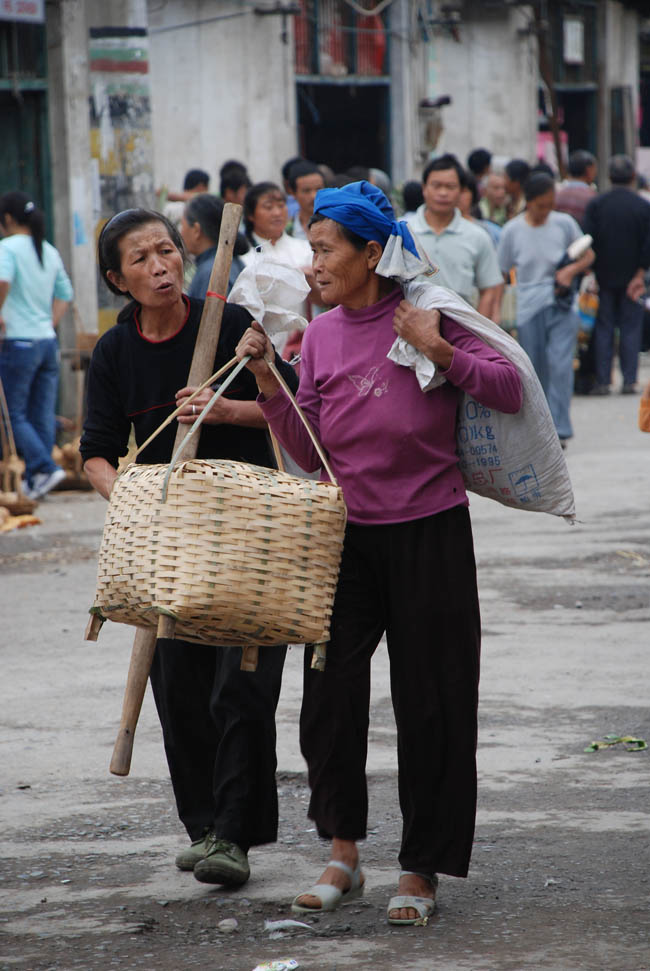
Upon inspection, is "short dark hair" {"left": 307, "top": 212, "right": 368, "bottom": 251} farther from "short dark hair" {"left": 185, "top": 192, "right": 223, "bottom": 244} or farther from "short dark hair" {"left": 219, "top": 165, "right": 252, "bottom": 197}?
"short dark hair" {"left": 219, "top": 165, "right": 252, "bottom": 197}

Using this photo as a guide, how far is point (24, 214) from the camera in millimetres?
11031

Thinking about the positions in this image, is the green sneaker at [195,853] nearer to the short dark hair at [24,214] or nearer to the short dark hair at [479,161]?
the short dark hair at [24,214]

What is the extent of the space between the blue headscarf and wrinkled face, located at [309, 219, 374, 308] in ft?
0.11

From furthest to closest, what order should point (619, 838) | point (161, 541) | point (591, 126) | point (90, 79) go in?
point (591, 126), point (90, 79), point (619, 838), point (161, 541)

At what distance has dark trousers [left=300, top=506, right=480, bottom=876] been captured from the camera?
13.3 ft

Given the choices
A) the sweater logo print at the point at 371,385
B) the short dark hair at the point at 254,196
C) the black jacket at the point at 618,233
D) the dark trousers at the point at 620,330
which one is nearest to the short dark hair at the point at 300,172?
the short dark hair at the point at 254,196

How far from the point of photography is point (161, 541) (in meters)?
3.73

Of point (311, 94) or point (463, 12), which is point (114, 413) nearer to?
point (311, 94)

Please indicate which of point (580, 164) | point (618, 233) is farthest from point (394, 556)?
point (580, 164)

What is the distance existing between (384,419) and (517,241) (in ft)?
29.9

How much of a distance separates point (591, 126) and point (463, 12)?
4.53 m

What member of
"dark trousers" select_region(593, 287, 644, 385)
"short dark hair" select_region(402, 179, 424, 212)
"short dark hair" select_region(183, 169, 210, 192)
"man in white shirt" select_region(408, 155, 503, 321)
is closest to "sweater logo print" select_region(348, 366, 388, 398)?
"man in white shirt" select_region(408, 155, 503, 321)

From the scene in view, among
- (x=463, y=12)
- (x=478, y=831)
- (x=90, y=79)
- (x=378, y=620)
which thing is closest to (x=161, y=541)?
(x=378, y=620)

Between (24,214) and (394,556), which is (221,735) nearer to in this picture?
(394,556)
